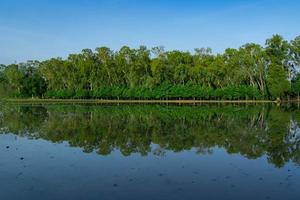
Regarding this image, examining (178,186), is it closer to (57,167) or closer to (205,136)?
(57,167)

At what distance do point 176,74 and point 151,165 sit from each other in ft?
280

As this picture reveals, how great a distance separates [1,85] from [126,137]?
12517 centimetres

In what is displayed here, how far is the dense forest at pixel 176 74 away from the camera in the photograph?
94375 millimetres

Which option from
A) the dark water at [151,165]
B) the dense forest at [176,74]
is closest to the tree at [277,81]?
the dense forest at [176,74]

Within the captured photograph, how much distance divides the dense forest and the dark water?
70.0 metres

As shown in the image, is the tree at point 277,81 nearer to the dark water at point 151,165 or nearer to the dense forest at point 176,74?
the dense forest at point 176,74

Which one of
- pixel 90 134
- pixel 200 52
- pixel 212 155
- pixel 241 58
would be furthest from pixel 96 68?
pixel 212 155

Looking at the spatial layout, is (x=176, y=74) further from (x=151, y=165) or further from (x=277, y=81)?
Answer: (x=151, y=165)

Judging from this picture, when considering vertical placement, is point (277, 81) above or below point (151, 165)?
above

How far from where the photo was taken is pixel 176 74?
331ft

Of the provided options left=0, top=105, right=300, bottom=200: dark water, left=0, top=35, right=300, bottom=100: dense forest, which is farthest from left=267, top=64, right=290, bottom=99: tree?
left=0, top=105, right=300, bottom=200: dark water

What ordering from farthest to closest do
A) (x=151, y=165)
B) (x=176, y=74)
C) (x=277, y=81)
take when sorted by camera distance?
1. (x=176, y=74)
2. (x=277, y=81)
3. (x=151, y=165)

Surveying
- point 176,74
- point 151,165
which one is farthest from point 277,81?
point 151,165

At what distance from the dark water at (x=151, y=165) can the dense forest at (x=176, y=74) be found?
230 ft
